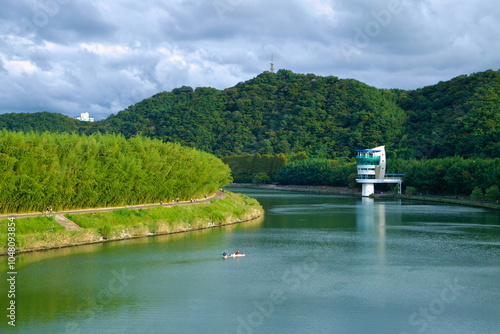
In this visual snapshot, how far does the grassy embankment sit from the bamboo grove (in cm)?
234

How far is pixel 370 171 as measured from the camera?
104688mm

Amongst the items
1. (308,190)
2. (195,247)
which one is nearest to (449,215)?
(195,247)

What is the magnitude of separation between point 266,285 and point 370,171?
79.2 meters

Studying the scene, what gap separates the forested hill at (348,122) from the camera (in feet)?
410

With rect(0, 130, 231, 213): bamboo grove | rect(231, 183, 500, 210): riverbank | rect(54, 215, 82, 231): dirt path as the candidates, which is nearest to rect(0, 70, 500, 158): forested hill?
rect(231, 183, 500, 210): riverbank

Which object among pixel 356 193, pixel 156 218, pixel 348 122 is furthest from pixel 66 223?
pixel 348 122

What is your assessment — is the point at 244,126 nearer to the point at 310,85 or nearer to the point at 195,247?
the point at 310,85

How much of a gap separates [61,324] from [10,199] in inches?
715

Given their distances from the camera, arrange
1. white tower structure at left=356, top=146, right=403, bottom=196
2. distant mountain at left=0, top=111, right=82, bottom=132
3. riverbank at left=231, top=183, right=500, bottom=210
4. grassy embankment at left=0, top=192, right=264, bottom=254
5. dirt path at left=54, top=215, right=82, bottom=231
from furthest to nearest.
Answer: distant mountain at left=0, top=111, right=82, bottom=132, white tower structure at left=356, top=146, right=403, bottom=196, riverbank at left=231, top=183, right=500, bottom=210, dirt path at left=54, top=215, right=82, bottom=231, grassy embankment at left=0, top=192, right=264, bottom=254

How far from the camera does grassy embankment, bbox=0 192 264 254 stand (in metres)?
35.5

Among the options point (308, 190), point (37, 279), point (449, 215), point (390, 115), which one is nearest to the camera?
point (37, 279)

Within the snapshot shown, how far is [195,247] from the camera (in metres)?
39.2

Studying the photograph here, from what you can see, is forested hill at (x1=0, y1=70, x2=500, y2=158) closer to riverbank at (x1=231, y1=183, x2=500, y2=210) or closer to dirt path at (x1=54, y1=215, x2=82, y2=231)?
riverbank at (x1=231, y1=183, x2=500, y2=210)

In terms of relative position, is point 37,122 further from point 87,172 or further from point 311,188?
point 87,172
